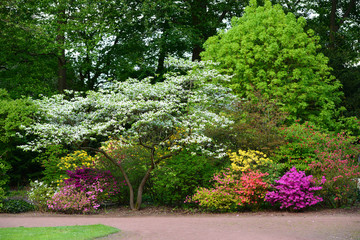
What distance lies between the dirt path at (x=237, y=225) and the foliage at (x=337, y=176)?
82 cm

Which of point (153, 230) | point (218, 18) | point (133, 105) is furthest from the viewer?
point (218, 18)

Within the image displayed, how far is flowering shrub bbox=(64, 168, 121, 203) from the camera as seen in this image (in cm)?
1213

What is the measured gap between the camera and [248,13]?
17.8 m

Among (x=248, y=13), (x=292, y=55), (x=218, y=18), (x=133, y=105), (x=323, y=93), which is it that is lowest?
(x=133, y=105)

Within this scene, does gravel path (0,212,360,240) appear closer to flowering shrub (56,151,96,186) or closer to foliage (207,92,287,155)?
foliage (207,92,287,155)

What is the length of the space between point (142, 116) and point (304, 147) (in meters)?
5.28

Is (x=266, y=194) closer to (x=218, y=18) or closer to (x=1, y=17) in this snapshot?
(x=1, y=17)

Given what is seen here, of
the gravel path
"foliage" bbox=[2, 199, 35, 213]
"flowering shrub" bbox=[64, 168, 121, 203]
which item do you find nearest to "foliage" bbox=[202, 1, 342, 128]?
"flowering shrub" bbox=[64, 168, 121, 203]

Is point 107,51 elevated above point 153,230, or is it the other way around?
point 107,51

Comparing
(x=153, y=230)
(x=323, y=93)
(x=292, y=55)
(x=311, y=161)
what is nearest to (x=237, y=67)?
(x=292, y=55)

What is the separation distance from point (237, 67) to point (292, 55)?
2382 mm

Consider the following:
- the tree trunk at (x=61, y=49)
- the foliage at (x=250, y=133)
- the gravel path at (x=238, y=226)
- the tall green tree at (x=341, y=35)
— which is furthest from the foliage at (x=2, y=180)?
the tall green tree at (x=341, y=35)

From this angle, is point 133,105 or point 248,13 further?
point 248,13

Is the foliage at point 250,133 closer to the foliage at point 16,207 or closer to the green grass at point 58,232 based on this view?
the green grass at point 58,232
